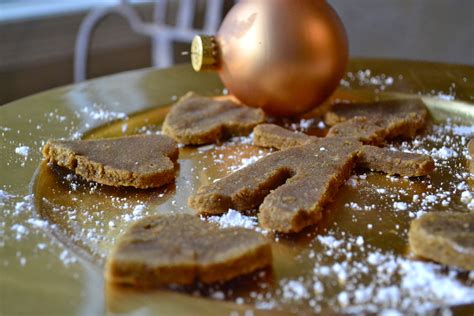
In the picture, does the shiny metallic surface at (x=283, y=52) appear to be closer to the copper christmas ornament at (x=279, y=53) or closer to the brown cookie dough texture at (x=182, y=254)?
the copper christmas ornament at (x=279, y=53)

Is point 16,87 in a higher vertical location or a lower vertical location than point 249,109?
lower

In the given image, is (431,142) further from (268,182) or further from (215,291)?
(215,291)

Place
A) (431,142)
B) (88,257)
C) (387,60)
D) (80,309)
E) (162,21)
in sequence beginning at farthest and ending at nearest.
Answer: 1. (162,21)
2. (387,60)
3. (431,142)
4. (88,257)
5. (80,309)

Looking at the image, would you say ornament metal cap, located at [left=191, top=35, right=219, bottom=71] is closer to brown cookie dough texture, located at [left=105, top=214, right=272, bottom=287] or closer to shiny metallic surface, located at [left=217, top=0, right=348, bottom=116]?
shiny metallic surface, located at [left=217, top=0, right=348, bottom=116]

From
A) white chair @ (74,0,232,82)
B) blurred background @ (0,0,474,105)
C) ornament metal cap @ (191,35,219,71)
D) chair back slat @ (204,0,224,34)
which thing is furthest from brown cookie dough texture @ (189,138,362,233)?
chair back slat @ (204,0,224,34)

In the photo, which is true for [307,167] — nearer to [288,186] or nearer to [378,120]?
[288,186]

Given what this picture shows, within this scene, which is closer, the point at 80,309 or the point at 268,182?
the point at 80,309

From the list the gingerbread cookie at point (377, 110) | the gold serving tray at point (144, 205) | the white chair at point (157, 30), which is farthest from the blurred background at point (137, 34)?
the gingerbread cookie at point (377, 110)

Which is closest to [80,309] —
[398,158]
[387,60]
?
[398,158]
